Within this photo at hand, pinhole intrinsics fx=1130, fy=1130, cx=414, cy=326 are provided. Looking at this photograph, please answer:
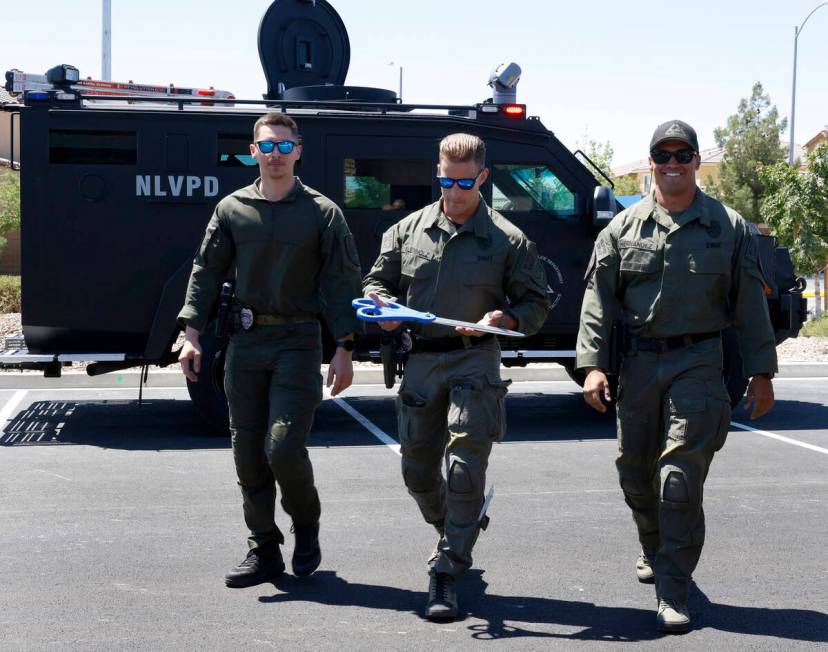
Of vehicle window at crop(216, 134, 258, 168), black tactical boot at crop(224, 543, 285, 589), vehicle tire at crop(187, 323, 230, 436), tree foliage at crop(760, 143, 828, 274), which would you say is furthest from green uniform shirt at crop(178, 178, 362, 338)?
tree foliage at crop(760, 143, 828, 274)

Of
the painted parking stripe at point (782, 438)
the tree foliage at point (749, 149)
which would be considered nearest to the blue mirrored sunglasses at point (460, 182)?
the painted parking stripe at point (782, 438)

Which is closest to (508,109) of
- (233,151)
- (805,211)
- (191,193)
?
(233,151)

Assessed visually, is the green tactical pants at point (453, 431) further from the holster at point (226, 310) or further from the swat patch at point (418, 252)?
the holster at point (226, 310)

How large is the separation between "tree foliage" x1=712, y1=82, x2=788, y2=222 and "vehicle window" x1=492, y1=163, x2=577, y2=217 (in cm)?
4301

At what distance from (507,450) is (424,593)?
3711 mm

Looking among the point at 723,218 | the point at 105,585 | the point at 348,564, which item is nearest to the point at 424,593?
the point at 348,564

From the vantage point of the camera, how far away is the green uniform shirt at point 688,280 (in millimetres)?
4508

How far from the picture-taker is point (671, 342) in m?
4.57

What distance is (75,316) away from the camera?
8.81 meters

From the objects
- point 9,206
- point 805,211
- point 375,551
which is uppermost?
point 805,211

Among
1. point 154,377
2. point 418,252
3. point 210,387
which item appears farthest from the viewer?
point 154,377

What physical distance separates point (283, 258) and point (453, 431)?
1066 mm

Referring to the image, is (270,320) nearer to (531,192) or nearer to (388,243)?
(388,243)

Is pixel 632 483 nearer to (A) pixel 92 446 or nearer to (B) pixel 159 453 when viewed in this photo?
(B) pixel 159 453
